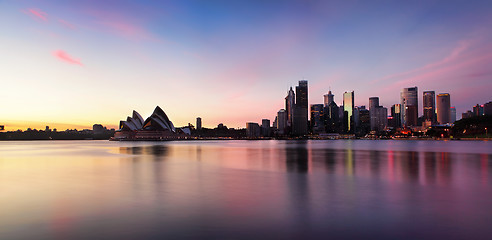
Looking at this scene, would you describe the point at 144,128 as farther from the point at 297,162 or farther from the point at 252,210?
→ the point at 252,210

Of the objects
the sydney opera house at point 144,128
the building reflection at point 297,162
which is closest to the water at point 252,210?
the building reflection at point 297,162

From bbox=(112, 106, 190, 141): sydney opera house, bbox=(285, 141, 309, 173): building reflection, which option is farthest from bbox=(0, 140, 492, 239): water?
bbox=(112, 106, 190, 141): sydney opera house

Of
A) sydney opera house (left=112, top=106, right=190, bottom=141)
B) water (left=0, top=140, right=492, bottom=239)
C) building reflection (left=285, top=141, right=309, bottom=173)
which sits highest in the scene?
sydney opera house (left=112, top=106, right=190, bottom=141)

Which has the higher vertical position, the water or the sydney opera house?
the sydney opera house

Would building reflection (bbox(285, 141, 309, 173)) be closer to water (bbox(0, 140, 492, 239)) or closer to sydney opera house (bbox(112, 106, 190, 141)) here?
water (bbox(0, 140, 492, 239))

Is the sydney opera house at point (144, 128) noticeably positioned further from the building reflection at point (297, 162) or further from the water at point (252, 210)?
the water at point (252, 210)

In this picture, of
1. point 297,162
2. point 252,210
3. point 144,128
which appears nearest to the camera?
point 252,210

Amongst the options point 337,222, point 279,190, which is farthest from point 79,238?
point 279,190

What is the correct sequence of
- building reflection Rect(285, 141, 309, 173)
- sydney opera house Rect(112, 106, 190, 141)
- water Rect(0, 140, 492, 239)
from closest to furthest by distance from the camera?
water Rect(0, 140, 492, 239), building reflection Rect(285, 141, 309, 173), sydney opera house Rect(112, 106, 190, 141)

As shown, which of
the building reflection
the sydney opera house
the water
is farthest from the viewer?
the sydney opera house

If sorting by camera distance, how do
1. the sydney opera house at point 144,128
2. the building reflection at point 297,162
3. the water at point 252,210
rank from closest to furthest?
1. the water at point 252,210
2. the building reflection at point 297,162
3. the sydney opera house at point 144,128

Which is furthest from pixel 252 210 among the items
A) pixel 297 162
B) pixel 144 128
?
pixel 144 128

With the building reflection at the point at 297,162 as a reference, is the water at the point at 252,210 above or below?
above

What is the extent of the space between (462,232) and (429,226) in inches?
29.1
